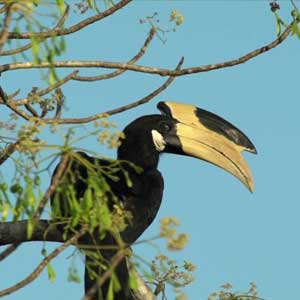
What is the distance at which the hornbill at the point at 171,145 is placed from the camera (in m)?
7.07

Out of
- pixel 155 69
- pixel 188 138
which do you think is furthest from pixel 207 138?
pixel 155 69

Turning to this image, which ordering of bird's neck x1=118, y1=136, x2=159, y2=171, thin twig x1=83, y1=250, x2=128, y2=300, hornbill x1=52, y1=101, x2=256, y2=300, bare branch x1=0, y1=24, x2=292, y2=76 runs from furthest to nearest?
1. bird's neck x1=118, y1=136, x2=159, y2=171
2. hornbill x1=52, y1=101, x2=256, y2=300
3. bare branch x1=0, y1=24, x2=292, y2=76
4. thin twig x1=83, y1=250, x2=128, y2=300

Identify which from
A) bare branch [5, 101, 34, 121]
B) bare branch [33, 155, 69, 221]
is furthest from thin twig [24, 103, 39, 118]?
bare branch [33, 155, 69, 221]

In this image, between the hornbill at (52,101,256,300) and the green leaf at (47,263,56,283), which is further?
the hornbill at (52,101,256,300)

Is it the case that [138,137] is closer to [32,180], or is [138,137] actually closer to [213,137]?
[213,137]

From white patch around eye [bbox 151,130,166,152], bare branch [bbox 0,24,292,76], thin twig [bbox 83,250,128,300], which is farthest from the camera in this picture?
white patch around eye [bbox 151,130,166,152]

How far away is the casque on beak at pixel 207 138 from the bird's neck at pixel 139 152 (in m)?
0.18

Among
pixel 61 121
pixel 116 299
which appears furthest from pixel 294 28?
pixel 116 299

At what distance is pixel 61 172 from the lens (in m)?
3.87

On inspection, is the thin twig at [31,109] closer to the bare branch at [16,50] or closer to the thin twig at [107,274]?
the bare branch at [16,50]

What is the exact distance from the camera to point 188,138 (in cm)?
765

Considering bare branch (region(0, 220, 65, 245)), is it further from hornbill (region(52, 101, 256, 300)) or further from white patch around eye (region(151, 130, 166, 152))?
white patch around eye (region(151, 130, 166, 152))

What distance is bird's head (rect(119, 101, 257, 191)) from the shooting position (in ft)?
24.4

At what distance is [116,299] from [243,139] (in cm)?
215
